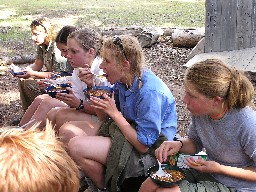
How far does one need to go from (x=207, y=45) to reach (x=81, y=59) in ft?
12.1

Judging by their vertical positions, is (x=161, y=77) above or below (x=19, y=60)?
below

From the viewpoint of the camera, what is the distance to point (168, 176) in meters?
2.41

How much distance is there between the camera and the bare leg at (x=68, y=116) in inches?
137

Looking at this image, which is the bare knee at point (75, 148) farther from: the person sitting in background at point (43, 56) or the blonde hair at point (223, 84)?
the person sitting in background at point (43, 56)

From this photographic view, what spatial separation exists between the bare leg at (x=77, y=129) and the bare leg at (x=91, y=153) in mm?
212

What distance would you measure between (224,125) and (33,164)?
138 centimetres

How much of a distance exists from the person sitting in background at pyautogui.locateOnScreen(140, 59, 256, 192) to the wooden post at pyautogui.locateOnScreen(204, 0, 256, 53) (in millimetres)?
4337

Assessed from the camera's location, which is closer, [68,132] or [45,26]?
[68,132]

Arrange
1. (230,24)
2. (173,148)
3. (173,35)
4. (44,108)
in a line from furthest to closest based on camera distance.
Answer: (173,35) < (230,24) < (44,108) < (173,148)

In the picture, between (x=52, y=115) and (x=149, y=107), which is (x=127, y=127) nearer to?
(x=149, y=107)

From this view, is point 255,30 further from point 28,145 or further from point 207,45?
point 28,145

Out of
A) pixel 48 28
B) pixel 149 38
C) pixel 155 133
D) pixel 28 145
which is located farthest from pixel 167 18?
pixel 28 145

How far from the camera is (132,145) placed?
2797 mm

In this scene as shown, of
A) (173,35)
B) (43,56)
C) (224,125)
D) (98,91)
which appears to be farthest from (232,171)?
(173,35)
